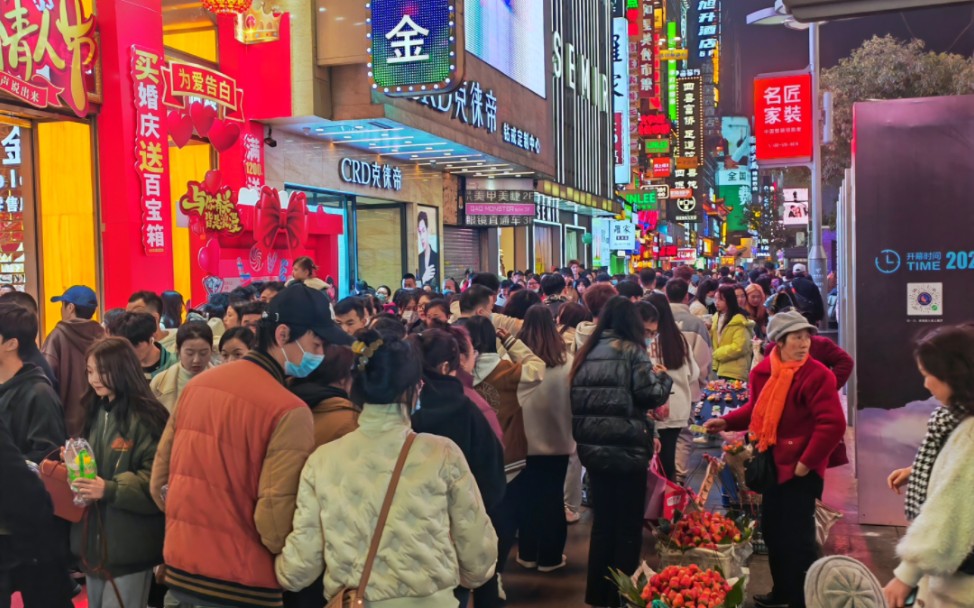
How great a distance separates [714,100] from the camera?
133 meters

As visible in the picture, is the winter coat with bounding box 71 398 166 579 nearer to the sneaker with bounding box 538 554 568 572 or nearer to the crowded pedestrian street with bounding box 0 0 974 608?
the crowded pedestrian street with bounding box 0 0 974 608

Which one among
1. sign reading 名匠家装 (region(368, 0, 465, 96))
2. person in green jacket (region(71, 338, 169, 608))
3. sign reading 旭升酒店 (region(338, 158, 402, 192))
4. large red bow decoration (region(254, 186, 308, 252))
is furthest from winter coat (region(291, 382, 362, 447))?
sign reading 旭升酒店 (region(338, 158, 402, 192))

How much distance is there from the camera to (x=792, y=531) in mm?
5441

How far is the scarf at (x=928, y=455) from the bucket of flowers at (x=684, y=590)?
3.49ft

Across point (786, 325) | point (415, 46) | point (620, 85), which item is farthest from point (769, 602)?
point (620, 85)

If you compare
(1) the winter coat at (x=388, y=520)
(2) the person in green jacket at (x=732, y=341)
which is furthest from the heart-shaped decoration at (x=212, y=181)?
(1) the winter coat at (x=388, y=520)

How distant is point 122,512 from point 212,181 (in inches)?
341

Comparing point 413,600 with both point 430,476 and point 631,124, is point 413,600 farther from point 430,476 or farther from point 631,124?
point 631,124

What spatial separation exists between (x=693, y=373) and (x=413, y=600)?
506 centimetres

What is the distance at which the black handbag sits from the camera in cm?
540

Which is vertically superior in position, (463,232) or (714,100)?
(714,100)

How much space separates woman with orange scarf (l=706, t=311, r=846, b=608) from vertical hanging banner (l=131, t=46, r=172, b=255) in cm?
1006

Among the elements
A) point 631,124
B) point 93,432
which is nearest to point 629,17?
point 631,124

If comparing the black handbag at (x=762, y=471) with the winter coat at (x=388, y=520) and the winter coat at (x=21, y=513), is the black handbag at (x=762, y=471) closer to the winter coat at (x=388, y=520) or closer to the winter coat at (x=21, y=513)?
the winter coat at (x=388, y=520)
